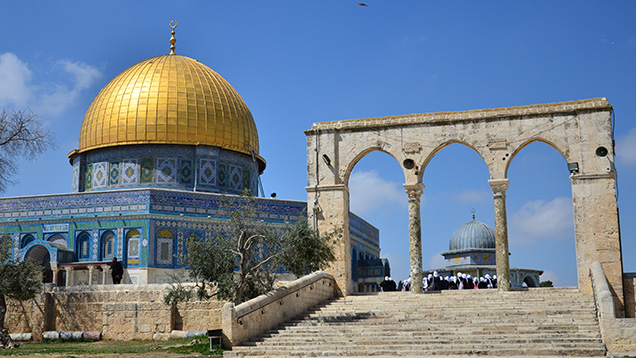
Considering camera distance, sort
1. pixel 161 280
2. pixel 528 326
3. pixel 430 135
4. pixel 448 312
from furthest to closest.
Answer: pixel 161 280 < pixel 430 135 < pixel 448 312 < pixel 528 326

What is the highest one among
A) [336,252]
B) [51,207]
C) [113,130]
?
[113,130]

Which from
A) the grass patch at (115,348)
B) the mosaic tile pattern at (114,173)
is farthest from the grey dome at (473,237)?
the grass patch at (115,348)

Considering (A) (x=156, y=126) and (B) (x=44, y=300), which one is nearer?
(B) (x=44, y=300)

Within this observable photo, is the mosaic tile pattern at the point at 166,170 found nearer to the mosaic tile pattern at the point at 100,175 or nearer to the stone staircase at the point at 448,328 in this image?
the mosaic tile pattern at the point at 100,175

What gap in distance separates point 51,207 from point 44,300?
33.5 ft

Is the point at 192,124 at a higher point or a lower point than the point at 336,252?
higher

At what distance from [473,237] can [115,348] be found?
84.0 ft

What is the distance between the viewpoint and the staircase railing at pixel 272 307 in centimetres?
1459

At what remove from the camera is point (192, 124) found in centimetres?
3331

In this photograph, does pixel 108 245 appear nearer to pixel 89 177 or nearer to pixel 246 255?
pixel 89 177

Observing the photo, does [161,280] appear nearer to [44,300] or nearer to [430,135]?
[44,300]

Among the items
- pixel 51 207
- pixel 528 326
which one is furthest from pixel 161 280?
pixel 528 326

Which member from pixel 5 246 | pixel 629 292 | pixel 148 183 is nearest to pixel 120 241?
pixel 148 183

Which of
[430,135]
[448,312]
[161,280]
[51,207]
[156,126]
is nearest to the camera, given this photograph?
[448,312]
